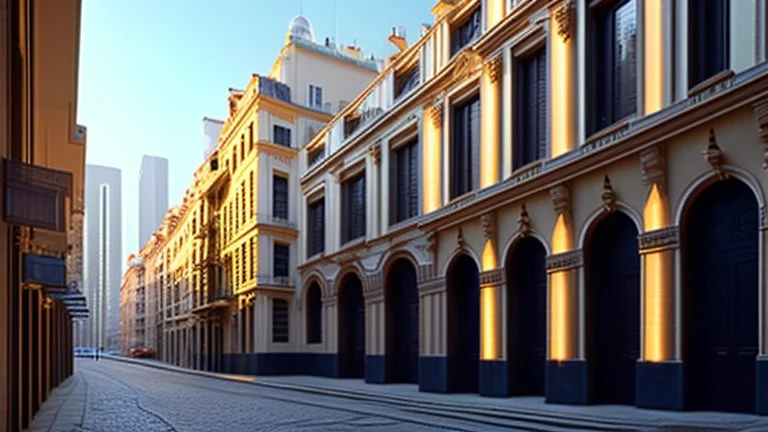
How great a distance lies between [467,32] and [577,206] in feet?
25.1

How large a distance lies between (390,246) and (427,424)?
39.8ft

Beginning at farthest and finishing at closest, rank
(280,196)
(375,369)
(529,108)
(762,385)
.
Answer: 1. (280,196)
2. (375,369)
3. (529,108)
4. (762,385)

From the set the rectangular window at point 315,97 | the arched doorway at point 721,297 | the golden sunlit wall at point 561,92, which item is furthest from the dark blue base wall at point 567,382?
the rectangular window at point 315,97

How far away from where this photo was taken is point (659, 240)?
Answer: 1334 cm

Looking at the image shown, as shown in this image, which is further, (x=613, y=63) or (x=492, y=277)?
(x=492, y=277)

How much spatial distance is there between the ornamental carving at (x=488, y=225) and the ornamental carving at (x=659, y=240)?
5173 mm

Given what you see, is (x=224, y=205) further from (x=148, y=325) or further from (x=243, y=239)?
(x=148, y=325)

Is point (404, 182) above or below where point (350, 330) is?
above

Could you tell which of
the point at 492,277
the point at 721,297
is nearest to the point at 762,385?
the point at 721,297

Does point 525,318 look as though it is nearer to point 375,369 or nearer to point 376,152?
point 375,369

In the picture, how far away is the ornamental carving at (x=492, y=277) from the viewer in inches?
717

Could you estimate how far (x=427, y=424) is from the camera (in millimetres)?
12969

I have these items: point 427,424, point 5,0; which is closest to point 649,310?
point 427,424

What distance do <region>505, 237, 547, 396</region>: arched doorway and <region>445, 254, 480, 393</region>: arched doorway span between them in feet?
6.94
